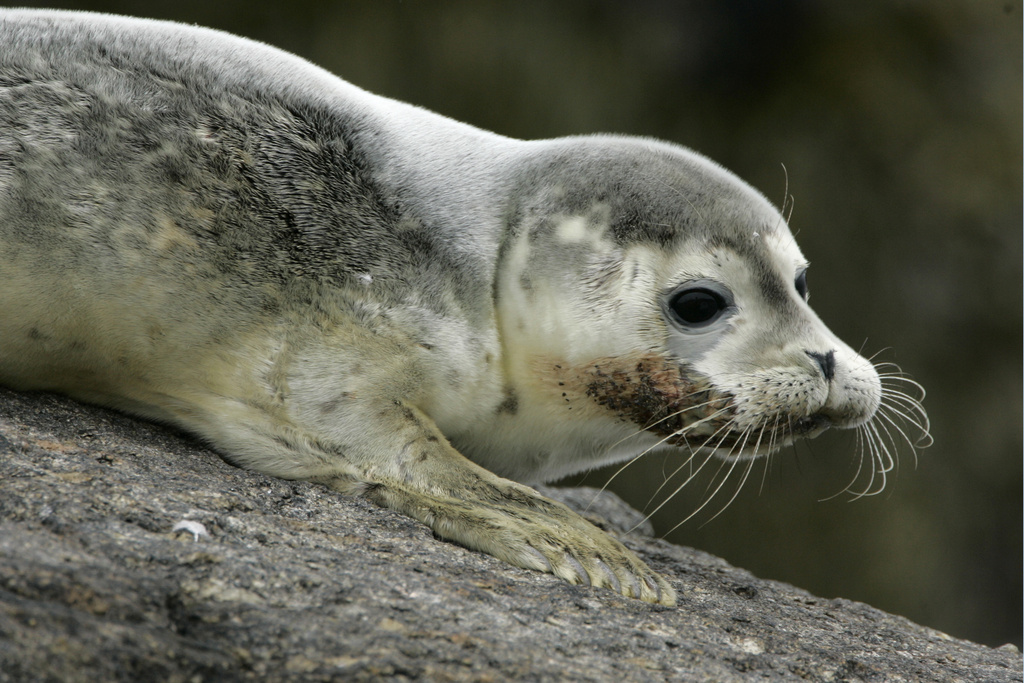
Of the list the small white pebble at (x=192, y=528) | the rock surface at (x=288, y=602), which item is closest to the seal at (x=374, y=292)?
the rock surface at (x=288, y=602)

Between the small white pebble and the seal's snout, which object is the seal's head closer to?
the seal's snout

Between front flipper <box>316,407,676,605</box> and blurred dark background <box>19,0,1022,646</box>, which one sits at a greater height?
blurred dark background <box>19,0,1022,646</box>

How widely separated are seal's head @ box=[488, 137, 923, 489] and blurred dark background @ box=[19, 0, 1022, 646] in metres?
3.90

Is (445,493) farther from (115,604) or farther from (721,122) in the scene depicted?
(721,122)

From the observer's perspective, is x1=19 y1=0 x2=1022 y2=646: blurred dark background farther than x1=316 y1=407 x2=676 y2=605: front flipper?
Yes

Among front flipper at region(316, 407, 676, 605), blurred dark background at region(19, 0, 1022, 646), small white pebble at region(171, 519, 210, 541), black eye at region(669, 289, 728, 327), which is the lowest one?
small white pebble at region(171, 519, 210, 541)

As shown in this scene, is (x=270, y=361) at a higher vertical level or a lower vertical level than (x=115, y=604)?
higher

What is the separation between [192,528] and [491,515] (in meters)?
0.73

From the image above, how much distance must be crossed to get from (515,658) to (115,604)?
0.72m

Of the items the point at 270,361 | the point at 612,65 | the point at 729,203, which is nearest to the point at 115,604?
the point at 270,361

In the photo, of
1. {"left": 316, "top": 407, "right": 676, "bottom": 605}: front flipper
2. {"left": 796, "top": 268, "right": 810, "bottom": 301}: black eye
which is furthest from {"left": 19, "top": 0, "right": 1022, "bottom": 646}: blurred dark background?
{"left": 316, "top": 407, "right": 676, "bottom": 605}: front flipper

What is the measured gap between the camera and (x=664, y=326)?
9.07ft

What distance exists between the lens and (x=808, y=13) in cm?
664

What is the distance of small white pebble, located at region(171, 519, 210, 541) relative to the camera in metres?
2.10
